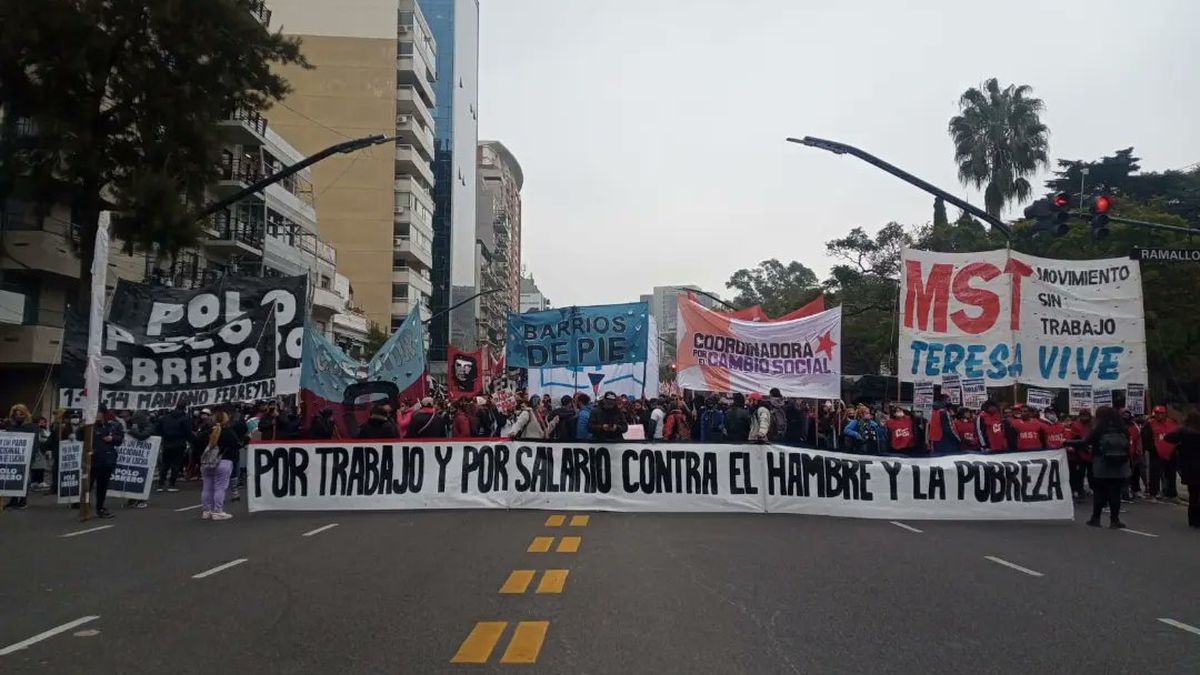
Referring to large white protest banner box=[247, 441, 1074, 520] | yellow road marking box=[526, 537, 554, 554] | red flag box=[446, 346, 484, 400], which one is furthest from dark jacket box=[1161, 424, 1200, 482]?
red flag box=[446, 346, 484, 400]

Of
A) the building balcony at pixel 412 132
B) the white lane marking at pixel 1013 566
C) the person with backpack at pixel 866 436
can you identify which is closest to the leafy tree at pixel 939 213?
the building balcony at pixel 412 132

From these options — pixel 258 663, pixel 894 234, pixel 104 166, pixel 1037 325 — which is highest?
pixel 894 234

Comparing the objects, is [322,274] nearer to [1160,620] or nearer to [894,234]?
[894,234]

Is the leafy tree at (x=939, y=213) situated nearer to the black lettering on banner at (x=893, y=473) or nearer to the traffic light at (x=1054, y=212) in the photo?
the traffic light at (x=1054, y=212)

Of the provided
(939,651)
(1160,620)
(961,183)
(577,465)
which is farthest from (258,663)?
(961,183)

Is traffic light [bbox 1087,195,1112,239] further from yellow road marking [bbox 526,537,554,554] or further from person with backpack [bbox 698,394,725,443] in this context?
yellow road marking [bbox 526,537,554,554]

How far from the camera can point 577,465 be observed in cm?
1452

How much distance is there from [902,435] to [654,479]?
6.45 metres

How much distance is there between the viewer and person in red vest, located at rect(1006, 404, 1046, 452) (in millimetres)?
16719

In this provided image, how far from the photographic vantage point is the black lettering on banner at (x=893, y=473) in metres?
14.0

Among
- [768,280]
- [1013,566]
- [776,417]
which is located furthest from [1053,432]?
[768,280]

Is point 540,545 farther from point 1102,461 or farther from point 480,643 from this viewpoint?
point 1102,461

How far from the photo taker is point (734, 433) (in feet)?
55.8

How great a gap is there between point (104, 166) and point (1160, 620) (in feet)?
75.0
